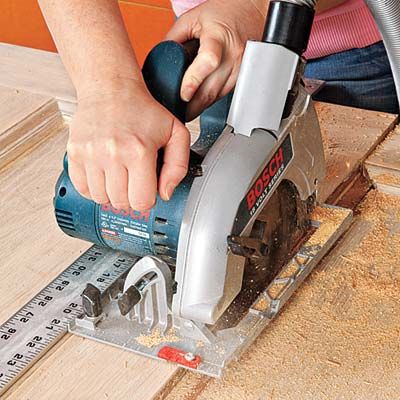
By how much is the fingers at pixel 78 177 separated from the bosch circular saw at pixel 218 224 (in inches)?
3.4

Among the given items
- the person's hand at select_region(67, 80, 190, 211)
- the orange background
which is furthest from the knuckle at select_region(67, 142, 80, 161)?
the orange background

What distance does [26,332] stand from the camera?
4.26ft

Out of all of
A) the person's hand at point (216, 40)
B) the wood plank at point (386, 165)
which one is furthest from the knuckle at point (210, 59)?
the wood plank at point (386, 165)

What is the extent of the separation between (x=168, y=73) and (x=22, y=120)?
0.63m

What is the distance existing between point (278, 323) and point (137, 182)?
0.30m

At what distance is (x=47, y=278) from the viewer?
142cm

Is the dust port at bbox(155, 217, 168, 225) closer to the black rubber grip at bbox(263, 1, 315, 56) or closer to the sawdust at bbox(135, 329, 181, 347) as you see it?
the sawdust at bbox(135, 329, 181, 347)

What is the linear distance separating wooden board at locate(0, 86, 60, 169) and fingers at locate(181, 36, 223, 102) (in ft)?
1.92

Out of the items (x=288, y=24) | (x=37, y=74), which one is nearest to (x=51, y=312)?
(x=288, y=24)

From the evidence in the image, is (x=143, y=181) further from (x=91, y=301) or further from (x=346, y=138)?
(x=346, y=138)

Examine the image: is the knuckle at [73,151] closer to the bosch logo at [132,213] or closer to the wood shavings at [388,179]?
the bosch logo at [132,213]

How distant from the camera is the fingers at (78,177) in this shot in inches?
48.4

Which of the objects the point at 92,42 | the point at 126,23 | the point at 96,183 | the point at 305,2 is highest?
the point at 305,2

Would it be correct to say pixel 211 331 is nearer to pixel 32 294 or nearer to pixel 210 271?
pixel 210 271
